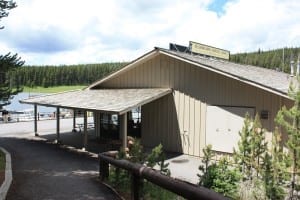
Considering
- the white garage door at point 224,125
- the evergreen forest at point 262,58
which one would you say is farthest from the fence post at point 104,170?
the evergreen forest at point 262,58

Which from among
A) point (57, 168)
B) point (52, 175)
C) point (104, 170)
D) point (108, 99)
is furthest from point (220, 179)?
point (108, 99)

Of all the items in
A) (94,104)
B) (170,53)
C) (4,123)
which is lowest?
(4,123)

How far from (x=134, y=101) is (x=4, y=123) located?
1940 cm

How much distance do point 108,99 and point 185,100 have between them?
3898mm

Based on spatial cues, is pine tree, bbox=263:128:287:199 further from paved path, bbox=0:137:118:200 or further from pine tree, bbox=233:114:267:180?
paved path, bbox=0:137:118:200

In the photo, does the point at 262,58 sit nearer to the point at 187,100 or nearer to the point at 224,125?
the point at 187,100

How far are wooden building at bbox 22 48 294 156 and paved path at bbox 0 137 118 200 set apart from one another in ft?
7.84

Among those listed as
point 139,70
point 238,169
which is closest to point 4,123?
point 139,70

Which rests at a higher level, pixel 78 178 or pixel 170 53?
pixel 170 53

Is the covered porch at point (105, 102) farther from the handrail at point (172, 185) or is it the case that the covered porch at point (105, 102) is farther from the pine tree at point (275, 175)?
the handrail at point (172, 185)

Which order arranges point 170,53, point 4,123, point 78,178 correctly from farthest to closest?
1. point 4,123
2. point 170,53
3. point 78,178

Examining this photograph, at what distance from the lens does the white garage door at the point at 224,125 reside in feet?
45.7

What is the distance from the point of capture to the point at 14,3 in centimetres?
1217

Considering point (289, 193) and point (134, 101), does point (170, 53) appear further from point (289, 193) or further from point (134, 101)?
point (289, 193)
